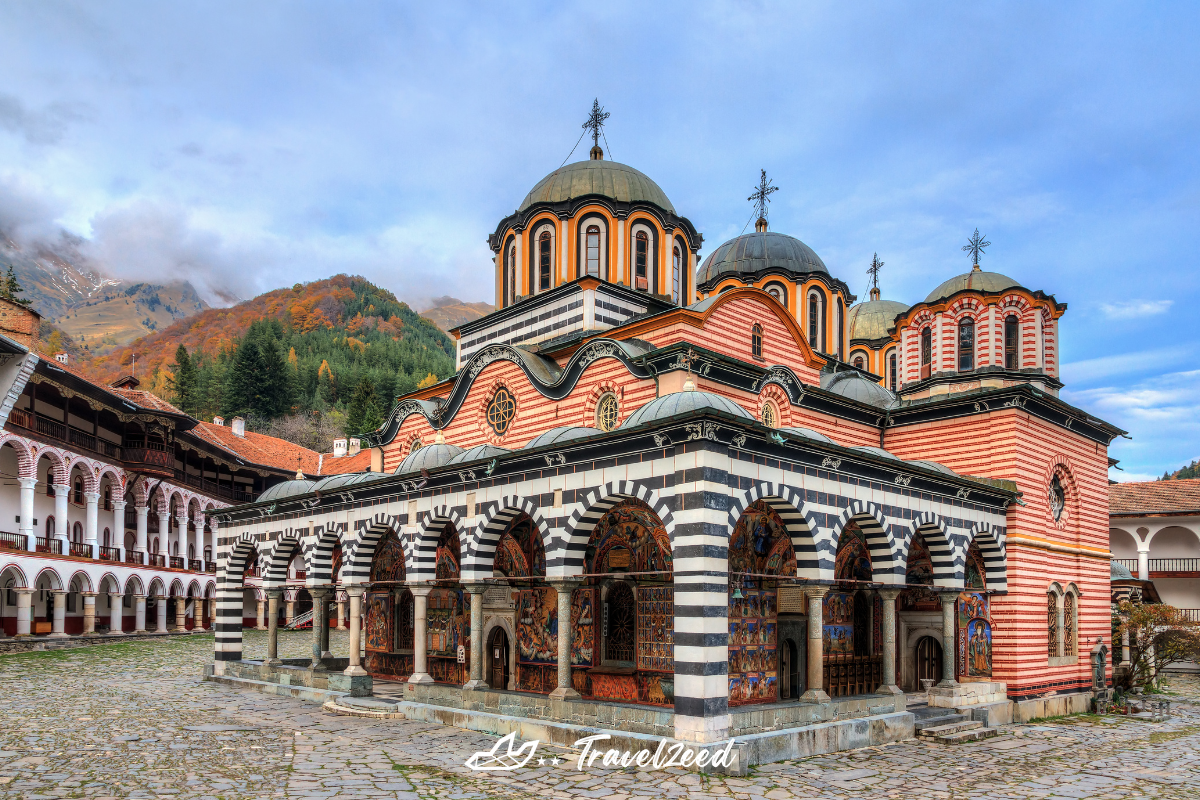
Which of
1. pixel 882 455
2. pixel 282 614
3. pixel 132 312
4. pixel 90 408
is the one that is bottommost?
pixel 282 614

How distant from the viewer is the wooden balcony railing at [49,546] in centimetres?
2892

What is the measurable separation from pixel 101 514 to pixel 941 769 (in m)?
32.1

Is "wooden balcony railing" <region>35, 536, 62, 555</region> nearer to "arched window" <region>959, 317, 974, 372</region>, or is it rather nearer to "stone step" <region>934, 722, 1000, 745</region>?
"arched window" <region>959, 317, 974, 372</region>

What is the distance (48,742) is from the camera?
10852 mm

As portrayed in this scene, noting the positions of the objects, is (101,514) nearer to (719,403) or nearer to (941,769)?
(719,403)

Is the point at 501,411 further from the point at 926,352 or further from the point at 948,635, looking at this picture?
the point at 926,352

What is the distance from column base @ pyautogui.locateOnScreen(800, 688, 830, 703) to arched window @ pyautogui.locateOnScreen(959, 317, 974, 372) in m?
9.54

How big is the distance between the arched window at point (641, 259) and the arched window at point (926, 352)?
6.03 m

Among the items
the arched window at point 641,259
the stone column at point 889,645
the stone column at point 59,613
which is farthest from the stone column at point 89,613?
the stone column at point 889,645

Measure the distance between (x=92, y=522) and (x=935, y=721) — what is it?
28.1 meters

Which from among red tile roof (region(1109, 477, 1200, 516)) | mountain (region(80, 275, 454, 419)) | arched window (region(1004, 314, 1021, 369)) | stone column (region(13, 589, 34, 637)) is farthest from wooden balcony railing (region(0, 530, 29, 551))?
red tile roof (region(1109, 477, 1200, 516))

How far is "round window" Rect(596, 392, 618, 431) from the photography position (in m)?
15.2

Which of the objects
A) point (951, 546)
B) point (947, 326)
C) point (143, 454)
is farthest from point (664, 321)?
point (143, 454)

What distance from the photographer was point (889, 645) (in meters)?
13.1
